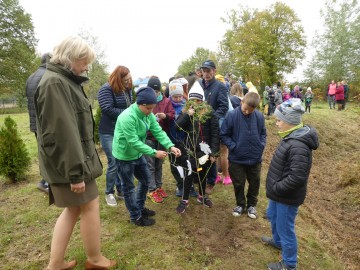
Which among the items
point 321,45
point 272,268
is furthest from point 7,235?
point 321,45

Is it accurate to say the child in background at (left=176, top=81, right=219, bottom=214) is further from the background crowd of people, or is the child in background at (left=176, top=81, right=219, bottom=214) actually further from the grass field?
the grass field

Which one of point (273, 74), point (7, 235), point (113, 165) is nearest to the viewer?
point (7, 235)

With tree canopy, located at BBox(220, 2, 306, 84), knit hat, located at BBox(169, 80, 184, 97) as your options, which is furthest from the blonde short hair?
tree canopy, located at BBox(220, 2, 306, 84)

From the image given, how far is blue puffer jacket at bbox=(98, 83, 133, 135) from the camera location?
12.8 feet

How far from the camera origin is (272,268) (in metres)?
2.94

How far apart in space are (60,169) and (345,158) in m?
9.44

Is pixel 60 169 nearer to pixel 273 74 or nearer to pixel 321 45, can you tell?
pixel 273 74

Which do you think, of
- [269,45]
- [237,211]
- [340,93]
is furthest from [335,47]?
[237,211]

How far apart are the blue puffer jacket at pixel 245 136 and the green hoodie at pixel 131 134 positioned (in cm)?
109

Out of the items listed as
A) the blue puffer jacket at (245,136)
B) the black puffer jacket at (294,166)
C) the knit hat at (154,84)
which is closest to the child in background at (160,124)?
the knit hat at (154,84)

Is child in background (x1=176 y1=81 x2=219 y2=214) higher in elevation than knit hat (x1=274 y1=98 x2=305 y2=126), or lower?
lower

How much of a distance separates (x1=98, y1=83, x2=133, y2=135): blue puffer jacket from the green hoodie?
657 millimetres

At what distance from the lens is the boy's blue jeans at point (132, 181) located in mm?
3350

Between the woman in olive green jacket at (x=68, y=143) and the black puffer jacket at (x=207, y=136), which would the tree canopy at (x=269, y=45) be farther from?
the woman in olive green jacket at (x=68, y=143)
